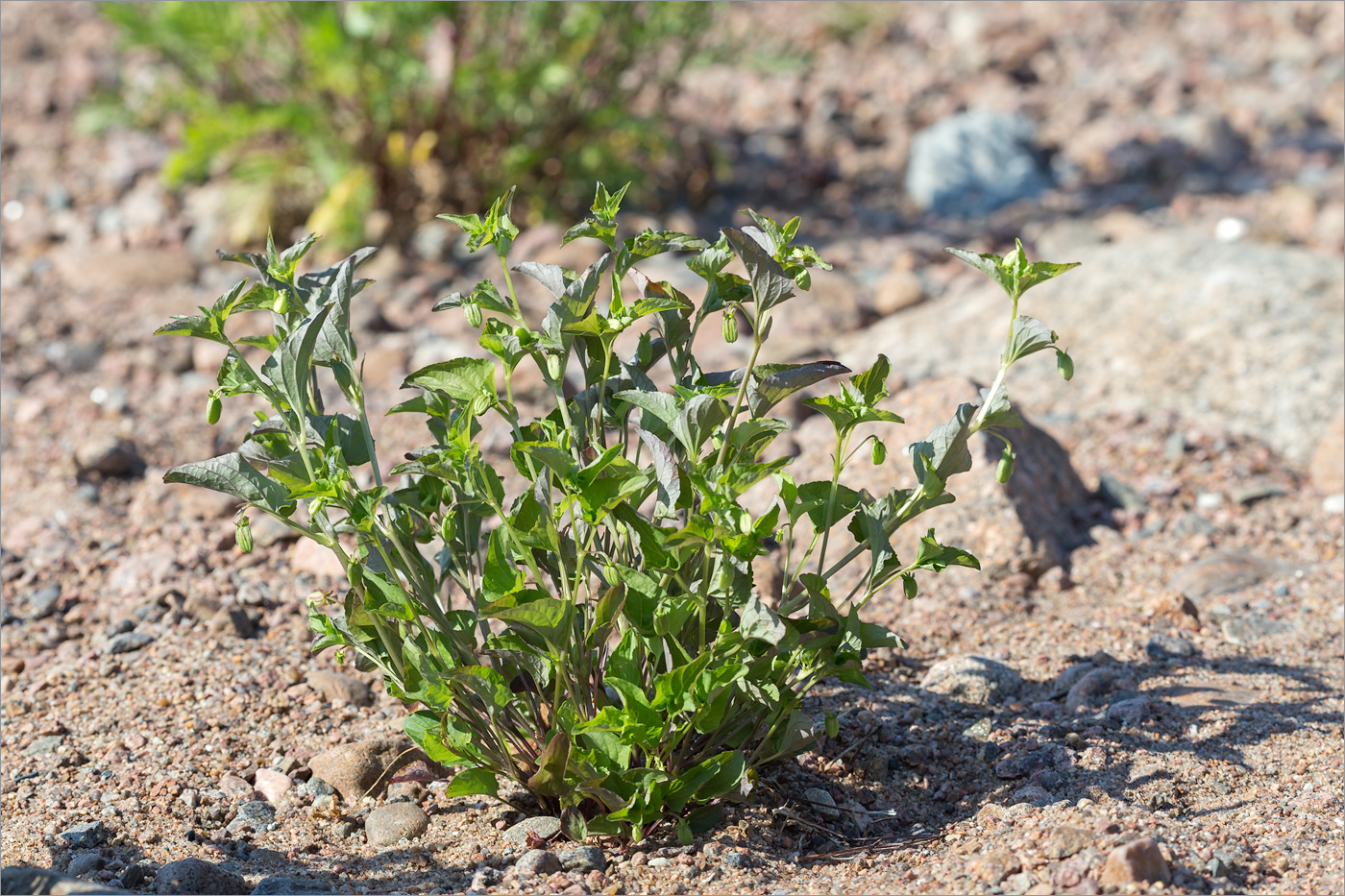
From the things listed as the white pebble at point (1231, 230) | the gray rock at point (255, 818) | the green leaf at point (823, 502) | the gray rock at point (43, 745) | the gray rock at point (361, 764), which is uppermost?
the white pebble at point (1231, 230)

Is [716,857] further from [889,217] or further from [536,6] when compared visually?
[889,217]

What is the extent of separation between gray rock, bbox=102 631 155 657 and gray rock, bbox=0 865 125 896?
132cm

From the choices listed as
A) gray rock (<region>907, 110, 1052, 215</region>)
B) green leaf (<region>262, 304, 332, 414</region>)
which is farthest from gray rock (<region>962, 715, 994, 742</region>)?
gray rock (<region>907, 110, 1052, 215</region>)

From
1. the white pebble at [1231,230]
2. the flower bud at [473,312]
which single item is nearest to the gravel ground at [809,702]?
the white pebble at [1231,230]

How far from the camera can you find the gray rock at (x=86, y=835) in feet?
7.57

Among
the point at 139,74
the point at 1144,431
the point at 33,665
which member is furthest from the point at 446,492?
the point at 139,74

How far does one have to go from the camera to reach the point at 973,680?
292cm

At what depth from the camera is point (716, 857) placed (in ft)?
7.20

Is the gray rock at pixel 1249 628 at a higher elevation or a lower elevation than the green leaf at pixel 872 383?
lower

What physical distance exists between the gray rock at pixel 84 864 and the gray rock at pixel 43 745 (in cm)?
58

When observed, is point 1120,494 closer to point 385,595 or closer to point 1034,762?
point 1034,762

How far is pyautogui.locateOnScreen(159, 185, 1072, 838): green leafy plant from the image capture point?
197 cm

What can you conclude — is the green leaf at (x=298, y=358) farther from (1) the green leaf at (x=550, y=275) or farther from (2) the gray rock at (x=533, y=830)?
(2) the gray rock at (x=533, y=830)

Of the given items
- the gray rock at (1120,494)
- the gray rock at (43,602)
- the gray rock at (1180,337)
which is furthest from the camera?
the gray rock at (1180,337)
